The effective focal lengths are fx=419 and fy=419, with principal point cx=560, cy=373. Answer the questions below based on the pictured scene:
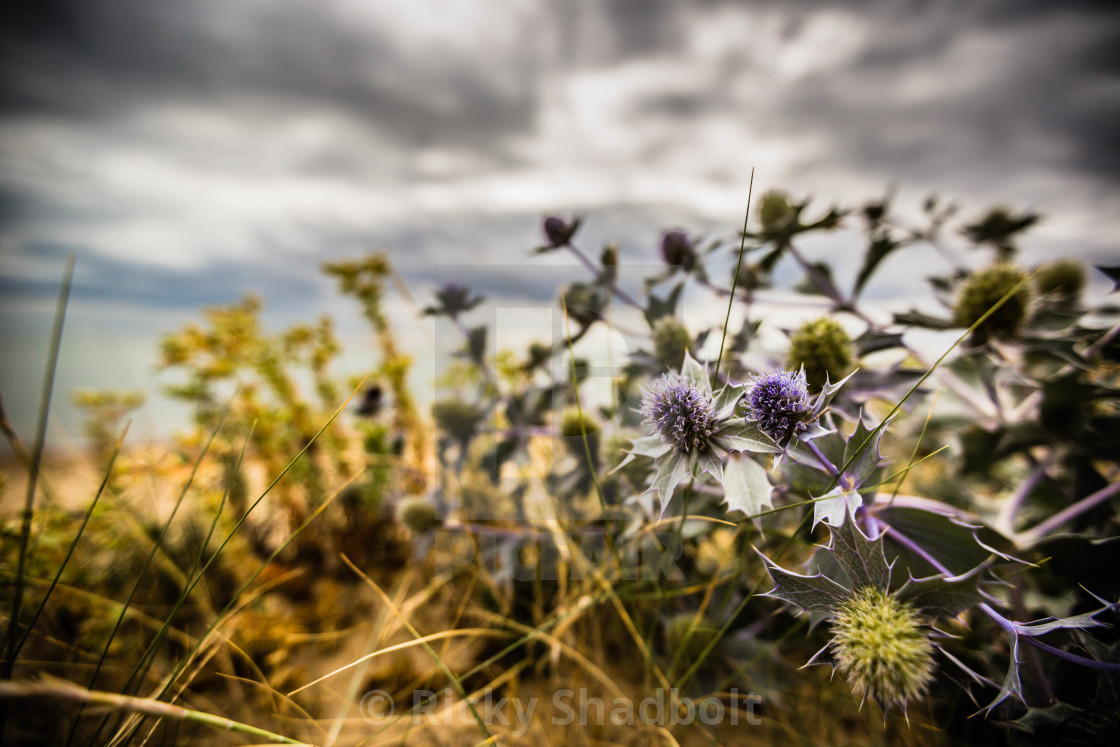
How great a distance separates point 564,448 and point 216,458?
1184 mm

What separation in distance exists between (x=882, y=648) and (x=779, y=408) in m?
0.27

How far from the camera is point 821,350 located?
0.74 m

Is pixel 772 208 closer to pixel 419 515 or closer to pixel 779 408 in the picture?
pixel 779 408

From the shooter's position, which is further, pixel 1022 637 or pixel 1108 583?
pixel 1108 583

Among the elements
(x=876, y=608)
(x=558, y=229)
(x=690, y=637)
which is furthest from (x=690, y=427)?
(x=558, y=229)

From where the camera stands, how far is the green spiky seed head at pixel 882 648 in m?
0.44

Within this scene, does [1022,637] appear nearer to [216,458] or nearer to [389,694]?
[389,694]

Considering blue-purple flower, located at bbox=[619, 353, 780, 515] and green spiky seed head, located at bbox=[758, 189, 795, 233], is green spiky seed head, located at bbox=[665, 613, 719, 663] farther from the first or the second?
green spiky seed head, located at bbox=[758, 189, 795, 233]

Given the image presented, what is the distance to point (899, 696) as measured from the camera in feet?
1.43

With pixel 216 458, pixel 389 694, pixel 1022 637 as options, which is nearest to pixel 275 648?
pixel 389 694

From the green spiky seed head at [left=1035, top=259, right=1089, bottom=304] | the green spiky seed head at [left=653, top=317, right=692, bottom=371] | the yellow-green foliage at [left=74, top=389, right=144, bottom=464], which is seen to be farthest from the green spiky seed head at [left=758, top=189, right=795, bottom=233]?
the yellow-green foliage at [left=74, top=389, right=144, bottom=464]

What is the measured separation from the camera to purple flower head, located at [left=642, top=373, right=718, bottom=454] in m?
0.51

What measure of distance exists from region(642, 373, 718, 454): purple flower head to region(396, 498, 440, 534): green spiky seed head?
0.88 m

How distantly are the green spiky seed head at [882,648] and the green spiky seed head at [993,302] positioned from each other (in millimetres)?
718
